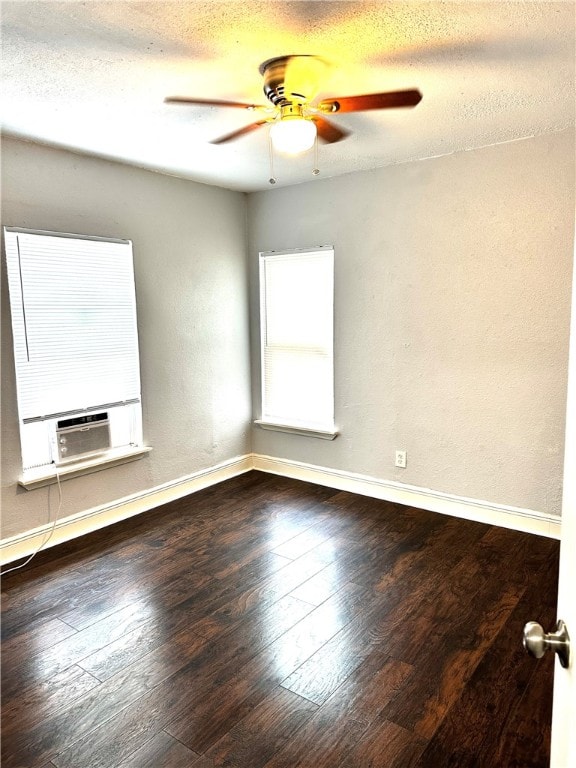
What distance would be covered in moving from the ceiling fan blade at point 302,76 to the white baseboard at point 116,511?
2739 millimetres

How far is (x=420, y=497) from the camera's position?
3.57 meters

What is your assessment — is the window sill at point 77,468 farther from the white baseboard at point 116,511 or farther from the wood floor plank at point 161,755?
the wood floor plank at point 161,755

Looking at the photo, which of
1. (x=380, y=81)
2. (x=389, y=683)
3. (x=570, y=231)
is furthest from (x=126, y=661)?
(x=570, y=231)

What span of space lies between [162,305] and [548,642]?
129 inches

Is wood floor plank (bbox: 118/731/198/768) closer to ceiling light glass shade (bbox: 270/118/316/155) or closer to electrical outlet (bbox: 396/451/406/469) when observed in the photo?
ceiling light glass shade (bbox: 270/118/316/155)

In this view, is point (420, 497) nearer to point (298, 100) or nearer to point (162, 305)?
point (162, 305)

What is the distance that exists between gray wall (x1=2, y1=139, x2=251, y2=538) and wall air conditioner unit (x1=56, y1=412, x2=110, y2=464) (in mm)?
169

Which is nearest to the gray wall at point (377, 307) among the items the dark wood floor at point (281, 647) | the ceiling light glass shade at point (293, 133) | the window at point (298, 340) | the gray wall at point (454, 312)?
the gray wall at point (454, 312)

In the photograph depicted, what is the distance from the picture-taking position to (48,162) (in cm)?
295

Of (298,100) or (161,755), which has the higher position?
(298,100)

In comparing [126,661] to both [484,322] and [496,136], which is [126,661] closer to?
[484,322]

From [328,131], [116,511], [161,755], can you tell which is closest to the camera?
[161,755]

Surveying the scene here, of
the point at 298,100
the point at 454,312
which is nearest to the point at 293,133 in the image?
the point at 298,100

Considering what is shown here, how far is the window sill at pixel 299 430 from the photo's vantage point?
395 centimetres
